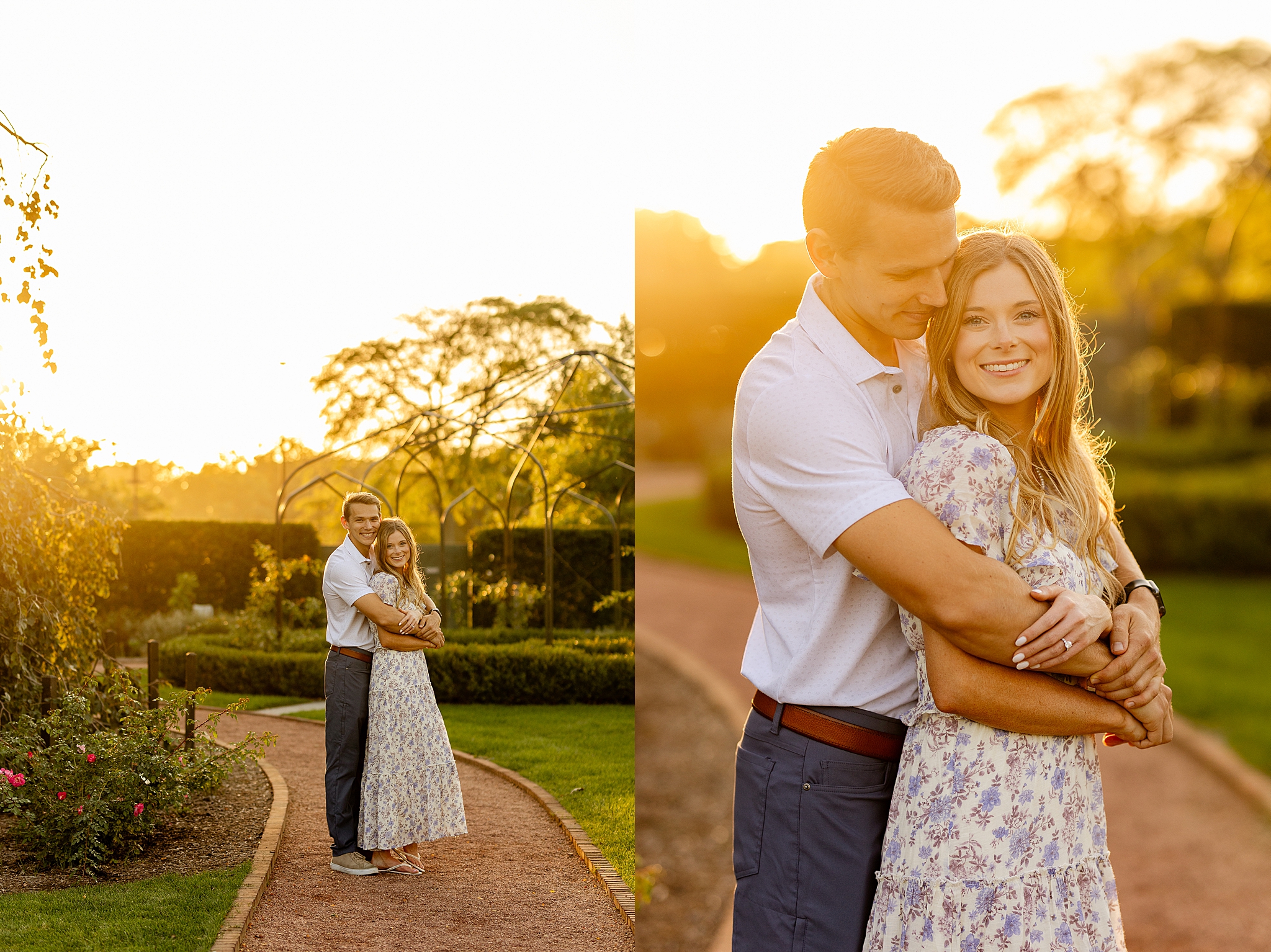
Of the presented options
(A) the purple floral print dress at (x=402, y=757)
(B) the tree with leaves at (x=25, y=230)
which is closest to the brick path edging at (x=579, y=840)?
(A) the purple floral print dress at (x=402, y=757)

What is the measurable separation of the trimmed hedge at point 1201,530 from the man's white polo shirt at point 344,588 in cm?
1025

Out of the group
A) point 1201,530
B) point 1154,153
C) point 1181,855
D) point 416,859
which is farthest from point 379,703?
point 1154,153

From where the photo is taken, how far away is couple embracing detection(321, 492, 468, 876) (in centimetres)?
258

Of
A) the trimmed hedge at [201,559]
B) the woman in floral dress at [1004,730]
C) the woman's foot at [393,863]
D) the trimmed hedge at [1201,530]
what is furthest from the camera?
the trimmed hedge at [1201,530]

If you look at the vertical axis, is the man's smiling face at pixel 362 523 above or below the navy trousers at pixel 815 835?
above

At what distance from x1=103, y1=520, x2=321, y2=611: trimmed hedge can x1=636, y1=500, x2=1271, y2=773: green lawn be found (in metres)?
2.32

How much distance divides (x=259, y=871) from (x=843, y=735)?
5.05ft

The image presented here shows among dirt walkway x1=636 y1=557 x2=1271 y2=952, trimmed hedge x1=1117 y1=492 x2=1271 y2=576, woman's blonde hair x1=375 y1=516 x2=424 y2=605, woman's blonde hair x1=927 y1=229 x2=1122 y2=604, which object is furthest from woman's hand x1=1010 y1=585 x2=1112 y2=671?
trimmed hedge x1=1117 y1=492 x2=1271 y2=576

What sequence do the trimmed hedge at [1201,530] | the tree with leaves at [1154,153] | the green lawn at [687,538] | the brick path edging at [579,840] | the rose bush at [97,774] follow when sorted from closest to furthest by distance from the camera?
the rose bush at [97,774]
the brick path edging at [579,840]
the trimmed hedge at [1201,530]
the green lawn at [687,538]
the tree with leaves at [1154,153]

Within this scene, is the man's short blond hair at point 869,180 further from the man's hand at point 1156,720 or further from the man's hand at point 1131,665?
the man's hand at point 1156,720

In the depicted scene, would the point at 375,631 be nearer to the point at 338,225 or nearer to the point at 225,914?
the point at 225,914

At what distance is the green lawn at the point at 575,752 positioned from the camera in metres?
2.83

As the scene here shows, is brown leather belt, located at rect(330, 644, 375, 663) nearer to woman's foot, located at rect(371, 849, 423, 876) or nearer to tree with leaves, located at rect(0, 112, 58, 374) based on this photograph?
woman's foot, located at rect(371, 849, 423, 876)

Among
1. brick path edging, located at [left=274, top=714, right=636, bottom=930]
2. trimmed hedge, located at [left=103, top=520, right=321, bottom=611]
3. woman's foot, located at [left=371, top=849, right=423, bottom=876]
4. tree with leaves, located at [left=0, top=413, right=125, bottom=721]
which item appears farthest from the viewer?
brick path edging, located at [left=274, top=714, right=636, bottom=930]
